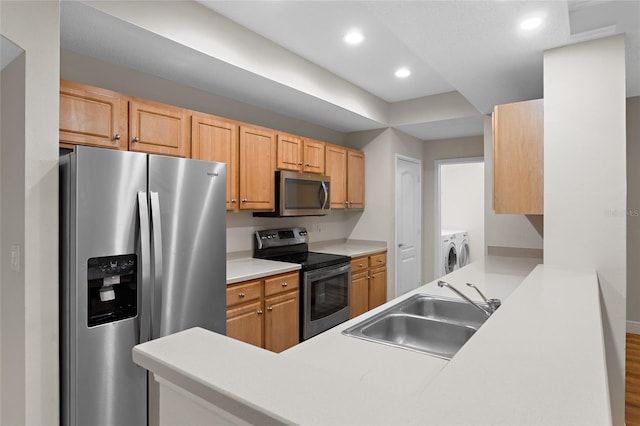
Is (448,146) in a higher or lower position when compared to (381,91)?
lower

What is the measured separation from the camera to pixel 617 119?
2.09 meters

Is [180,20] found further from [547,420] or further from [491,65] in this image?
[547,420]

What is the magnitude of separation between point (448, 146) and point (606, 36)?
3.19 metres

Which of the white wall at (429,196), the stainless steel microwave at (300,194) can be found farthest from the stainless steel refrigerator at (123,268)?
the white wall at (429,196)

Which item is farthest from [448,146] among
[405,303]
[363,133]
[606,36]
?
[405,303]

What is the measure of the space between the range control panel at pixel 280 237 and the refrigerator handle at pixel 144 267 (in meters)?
1.61

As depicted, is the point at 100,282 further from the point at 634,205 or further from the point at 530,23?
the point at 634,205

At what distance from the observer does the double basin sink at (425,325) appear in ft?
5.24

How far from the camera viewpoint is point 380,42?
2809 millimetres

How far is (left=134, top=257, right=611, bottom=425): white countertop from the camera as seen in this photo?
53cm

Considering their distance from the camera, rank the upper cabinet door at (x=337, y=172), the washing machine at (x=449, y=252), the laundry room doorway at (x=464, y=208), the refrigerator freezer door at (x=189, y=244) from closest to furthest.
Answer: the refrigerator freezer door at (x=189, y=244), the upper cabinet door at (x=337, y=172), the washing machine at (x=449, y=252), the laundry room doorway at (x=464, y=208)

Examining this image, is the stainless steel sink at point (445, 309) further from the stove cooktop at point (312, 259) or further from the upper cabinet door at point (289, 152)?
the upper cabinet door at point (289, 152)

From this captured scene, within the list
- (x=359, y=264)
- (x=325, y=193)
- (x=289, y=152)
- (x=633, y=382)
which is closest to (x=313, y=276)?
(x=359, y=264)

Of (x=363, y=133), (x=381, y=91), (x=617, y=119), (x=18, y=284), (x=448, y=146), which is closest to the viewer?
(x=18, y=284)
